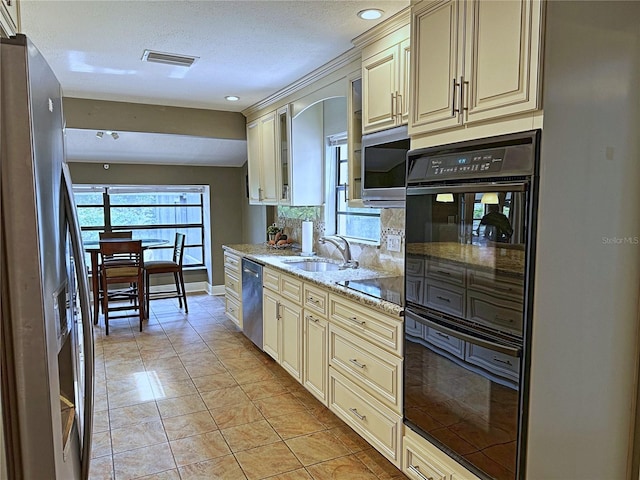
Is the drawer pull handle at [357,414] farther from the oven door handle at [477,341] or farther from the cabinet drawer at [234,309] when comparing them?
the cabinet drawer at [234,309]

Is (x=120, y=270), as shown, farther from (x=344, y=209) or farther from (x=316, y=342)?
(x=316, y=342)

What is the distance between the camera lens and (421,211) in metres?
1.88

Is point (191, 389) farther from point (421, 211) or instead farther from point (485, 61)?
point (485, 61)

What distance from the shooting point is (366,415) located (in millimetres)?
2418

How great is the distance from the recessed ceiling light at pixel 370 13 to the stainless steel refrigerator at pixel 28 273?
70.6 inches

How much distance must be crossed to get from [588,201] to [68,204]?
1368 mm

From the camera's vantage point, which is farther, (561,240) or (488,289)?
(488,289)

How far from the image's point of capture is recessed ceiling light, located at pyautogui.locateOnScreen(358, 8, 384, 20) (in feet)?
7.94

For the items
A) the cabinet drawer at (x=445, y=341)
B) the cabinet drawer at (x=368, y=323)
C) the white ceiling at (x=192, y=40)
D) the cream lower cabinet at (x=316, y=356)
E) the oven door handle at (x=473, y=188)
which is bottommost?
the cream lower cabinet at (x=316, y=356)

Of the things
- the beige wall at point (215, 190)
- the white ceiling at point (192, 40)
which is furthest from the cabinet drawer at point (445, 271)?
the beige wall at point (215, 190)

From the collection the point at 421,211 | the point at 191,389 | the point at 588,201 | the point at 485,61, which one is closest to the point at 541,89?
the point at 485,61

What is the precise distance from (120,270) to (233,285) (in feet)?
4.55

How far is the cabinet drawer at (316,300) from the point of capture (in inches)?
109

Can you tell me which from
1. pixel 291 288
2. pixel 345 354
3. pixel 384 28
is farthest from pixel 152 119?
pixel 345 354
